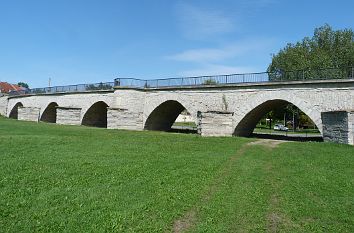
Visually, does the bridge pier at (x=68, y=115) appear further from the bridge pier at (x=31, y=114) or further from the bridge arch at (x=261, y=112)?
the bridge arch at (x=261, y=112)

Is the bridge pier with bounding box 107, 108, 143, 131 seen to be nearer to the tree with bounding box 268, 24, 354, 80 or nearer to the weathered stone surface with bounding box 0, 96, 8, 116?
the tree with bounding box 268, 24, 354, 80

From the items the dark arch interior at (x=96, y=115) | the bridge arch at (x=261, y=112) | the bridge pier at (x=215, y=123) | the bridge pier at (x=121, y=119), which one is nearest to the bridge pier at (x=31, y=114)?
the dark arch interior at (x=96, y=115)

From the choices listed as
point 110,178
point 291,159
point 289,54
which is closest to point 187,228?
point 110,178

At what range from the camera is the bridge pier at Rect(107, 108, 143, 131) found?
2939cm

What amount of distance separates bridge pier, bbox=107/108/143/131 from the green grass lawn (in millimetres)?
16187

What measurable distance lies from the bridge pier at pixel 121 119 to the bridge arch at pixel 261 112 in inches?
353

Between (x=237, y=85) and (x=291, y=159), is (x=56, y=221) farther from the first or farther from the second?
(x=237, y=85)

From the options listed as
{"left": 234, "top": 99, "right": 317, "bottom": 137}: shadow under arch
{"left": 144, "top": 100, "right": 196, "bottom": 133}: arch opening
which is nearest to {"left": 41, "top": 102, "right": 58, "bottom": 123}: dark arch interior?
{"left": 144, "top": 100, "right": 196, "bottom": 133}: arch opening

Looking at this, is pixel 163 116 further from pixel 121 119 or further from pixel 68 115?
pixel 68 115

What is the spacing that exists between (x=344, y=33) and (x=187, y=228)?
153 ft

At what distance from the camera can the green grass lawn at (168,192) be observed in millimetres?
6488

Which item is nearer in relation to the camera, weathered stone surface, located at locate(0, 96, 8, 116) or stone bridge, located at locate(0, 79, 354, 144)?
stone bridge, located at locate(0, 79, 354, 144)

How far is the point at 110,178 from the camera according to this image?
29.6ft

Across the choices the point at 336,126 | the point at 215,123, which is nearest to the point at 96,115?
the point at 215,123
